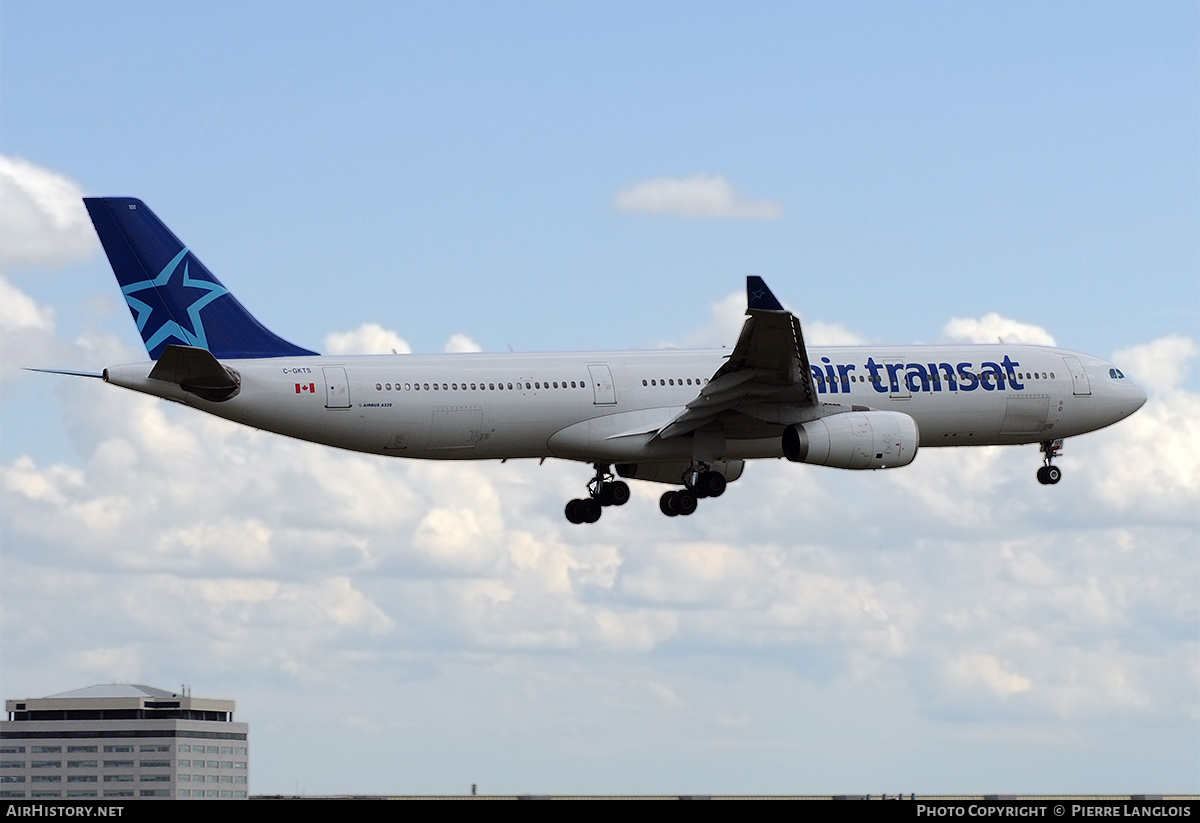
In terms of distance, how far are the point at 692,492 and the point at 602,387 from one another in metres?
4.56

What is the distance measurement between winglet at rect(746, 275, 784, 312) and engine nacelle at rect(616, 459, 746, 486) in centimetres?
915

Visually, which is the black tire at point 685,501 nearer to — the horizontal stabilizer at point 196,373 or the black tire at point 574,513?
the black tire at point 574,513

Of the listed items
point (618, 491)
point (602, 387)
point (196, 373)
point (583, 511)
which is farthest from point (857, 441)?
point (196, 373)

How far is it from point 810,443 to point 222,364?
57.6ft

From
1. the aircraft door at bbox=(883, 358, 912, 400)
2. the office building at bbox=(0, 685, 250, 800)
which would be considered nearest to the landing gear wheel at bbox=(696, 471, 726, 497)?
the aircraft door at bbox=(883, 358, 912, 400)

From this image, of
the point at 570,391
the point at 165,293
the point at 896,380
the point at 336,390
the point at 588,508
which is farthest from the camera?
the point at 588,508

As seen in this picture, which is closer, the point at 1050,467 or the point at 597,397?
the point at 597,397

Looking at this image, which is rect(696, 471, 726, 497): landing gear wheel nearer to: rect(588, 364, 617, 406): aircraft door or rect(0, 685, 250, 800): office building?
rect(588, 364, 617, 406): aircraft door

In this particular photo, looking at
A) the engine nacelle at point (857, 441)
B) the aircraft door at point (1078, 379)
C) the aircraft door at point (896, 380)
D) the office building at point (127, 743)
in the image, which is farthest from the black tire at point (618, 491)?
the office building at point (127, 743)

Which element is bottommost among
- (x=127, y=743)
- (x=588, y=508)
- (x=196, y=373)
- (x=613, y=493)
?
(x=588, y=508)

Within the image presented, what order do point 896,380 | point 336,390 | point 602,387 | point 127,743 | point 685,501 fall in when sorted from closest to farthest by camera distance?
point 336,390, point 602,387, point 685,501, point 896,380, point 127,743

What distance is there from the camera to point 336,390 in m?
55.1

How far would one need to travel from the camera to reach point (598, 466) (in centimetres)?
6238

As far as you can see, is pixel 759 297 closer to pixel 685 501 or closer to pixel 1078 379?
pixel 685 501
